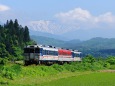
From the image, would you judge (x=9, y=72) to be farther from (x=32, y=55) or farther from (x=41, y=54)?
(x=32, y=55)

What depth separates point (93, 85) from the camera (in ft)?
98.3

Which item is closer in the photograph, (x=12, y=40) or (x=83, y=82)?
(x=83, y=82)

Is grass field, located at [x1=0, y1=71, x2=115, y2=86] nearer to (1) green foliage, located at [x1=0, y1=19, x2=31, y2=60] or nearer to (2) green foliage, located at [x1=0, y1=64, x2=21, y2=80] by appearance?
(2) green foliage, located at [x1=0, y1=64, x2=21, y2=80]

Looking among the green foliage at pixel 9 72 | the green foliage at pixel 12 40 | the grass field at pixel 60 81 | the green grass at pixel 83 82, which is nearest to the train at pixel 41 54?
the grass field at pixel 60 81

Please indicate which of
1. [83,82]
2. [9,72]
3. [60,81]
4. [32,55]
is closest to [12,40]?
[32,55]

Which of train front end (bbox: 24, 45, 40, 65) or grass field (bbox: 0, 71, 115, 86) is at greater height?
train front end (bbox: 24, 45, 40, 65)

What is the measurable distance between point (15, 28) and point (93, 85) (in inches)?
3676

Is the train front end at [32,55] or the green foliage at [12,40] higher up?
the green foliage at [12,40]

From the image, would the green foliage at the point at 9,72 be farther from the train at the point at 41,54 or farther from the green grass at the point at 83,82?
the train at the point at 41,54

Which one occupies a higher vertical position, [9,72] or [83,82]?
[9,72]


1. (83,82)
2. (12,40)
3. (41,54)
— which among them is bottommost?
(83,82)

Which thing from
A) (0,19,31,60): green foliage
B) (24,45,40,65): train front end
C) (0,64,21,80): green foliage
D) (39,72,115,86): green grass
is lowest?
(39,72,115,86): green grass

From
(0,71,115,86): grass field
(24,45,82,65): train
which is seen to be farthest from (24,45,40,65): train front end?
(0,71,115,86): grass field

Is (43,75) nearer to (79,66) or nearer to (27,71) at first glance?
(27,71)
